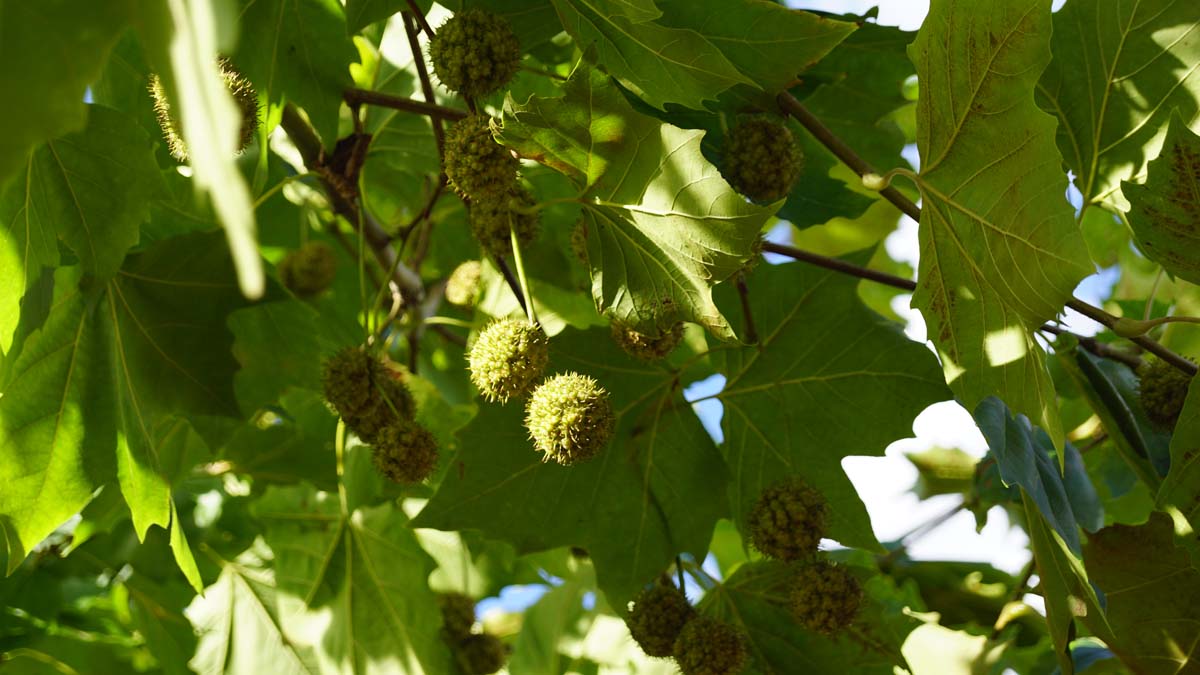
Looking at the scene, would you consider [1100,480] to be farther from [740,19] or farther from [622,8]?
[622,8]

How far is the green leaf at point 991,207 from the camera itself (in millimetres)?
1349

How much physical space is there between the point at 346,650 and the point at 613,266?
3.56 feet

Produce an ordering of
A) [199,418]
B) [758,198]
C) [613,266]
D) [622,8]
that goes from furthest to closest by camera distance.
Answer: [199,418] < [758,198] < [613,266] < [622,8]

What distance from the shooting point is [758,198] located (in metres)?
1.55

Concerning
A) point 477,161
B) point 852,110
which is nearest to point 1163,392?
point 852,110

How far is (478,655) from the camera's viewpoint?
2219mm

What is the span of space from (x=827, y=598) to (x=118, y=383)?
3.72 feet

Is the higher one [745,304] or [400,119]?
[400,119]

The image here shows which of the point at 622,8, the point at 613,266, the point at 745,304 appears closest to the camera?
the point at 622,8

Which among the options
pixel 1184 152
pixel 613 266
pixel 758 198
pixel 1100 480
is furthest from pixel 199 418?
pixel 1100 480

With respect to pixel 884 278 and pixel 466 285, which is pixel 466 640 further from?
pixel 884 278

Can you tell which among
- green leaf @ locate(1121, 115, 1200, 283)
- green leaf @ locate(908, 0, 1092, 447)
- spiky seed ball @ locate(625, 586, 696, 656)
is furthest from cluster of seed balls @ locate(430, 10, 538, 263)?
green leaf @ locate(1121, 115, 1200, 283)

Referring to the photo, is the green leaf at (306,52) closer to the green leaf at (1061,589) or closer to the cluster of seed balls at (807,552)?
the cluster of seed balls at (807,552)

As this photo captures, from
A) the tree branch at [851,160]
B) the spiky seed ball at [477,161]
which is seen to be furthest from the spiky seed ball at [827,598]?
the spiky seed ball at [477,161]
